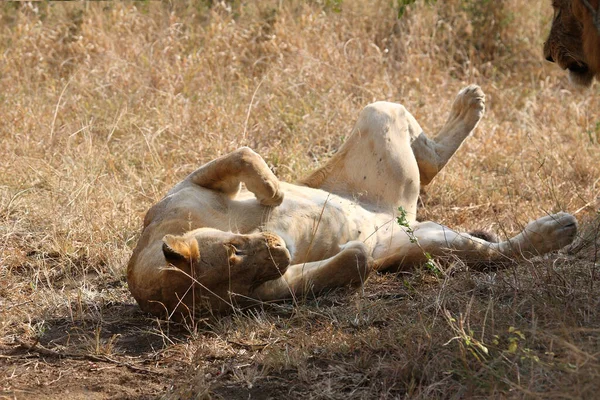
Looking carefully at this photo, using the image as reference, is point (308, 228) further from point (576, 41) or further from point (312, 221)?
point (576, 41)

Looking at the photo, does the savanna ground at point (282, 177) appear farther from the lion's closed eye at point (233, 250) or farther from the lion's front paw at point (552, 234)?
the lion's closed eye at point (233, 250)

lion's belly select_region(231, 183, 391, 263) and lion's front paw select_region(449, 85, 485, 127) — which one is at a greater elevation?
lion's front paw select_region(449, 85, 485, 127)

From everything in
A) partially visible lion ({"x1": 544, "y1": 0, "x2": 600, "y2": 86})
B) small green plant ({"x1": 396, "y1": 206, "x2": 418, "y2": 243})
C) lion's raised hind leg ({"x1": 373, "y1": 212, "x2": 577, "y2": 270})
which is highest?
partially visible lion ({"x1": 544, "y1": 0, "x2": 600, "y2": 86})

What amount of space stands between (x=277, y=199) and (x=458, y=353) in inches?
59.1

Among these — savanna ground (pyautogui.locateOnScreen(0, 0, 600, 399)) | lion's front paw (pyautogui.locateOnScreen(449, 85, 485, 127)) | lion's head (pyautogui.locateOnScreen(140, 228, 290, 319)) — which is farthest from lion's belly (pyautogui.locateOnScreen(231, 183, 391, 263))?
lion's front paw (pyautogui.locateOnScreen(449, 85, 485, 127))

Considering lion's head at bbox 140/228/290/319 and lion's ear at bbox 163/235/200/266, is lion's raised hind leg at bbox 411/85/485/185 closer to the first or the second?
lion's head at bbox 140/228/290/319

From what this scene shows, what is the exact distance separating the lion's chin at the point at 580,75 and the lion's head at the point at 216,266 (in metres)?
1.72

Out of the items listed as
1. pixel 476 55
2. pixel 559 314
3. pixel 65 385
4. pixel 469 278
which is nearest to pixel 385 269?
pixel 469 278

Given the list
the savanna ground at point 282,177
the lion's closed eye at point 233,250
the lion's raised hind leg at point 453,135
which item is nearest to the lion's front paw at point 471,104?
the lion's raised hind leg at point 453,135

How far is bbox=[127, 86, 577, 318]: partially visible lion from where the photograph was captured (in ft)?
13.3

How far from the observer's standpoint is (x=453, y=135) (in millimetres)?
5664

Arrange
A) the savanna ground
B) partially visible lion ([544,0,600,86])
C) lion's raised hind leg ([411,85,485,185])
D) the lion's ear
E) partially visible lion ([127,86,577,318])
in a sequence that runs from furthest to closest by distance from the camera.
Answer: lion's raised hind leg ([411,85,485,185]), partially visible lion ([127,86,577,318]), partially visible lion ([544,0,600,86]), the lion's ear, the savanna ground

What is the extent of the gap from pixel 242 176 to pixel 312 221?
1.60 ft

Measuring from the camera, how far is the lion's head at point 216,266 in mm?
3982
